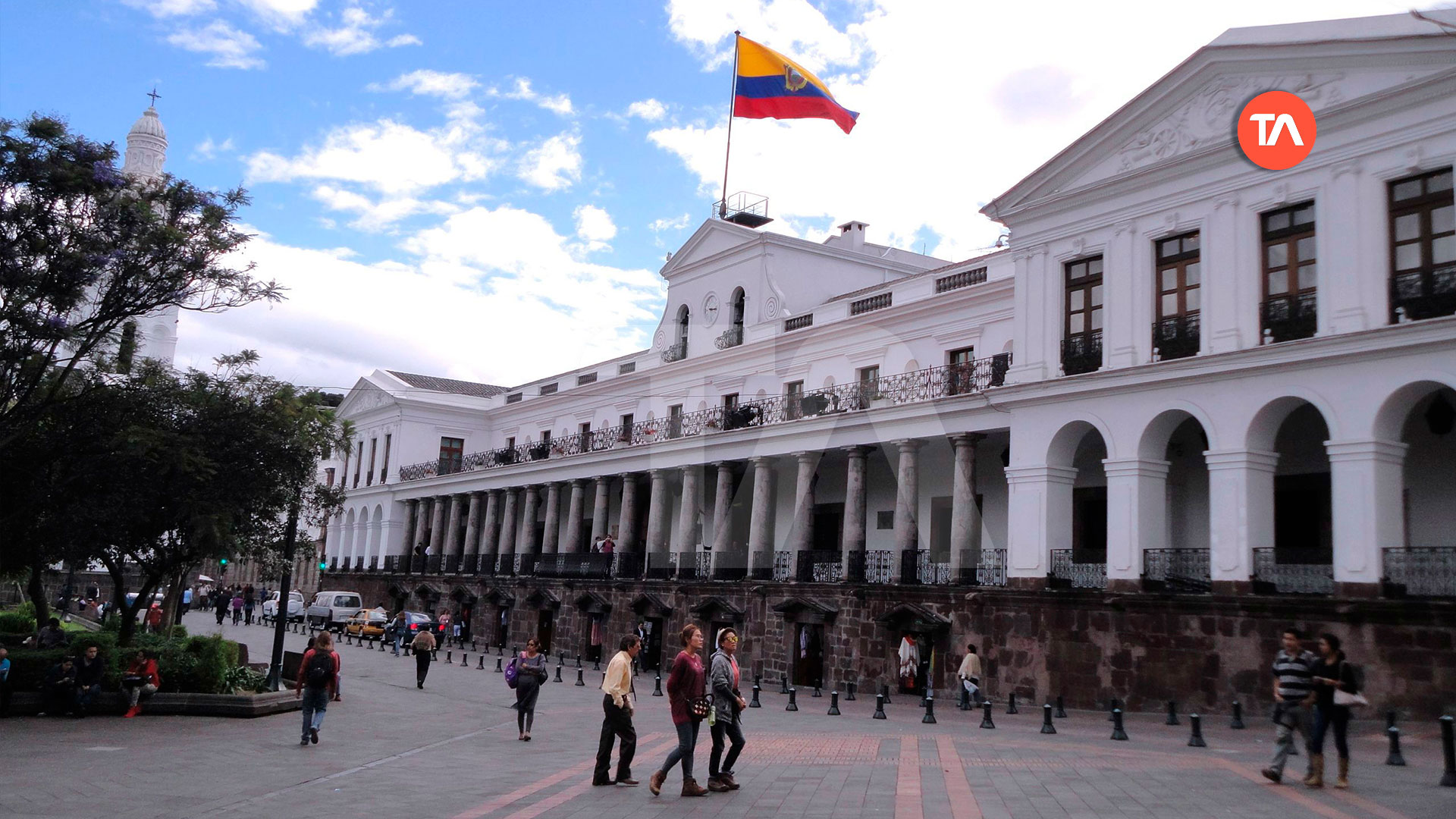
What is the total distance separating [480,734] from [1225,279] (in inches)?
615

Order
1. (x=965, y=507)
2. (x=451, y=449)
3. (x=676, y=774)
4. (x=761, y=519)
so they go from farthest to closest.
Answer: (x=451, y=449), (x=761, y=519), (x=965, y=507), (x=676, y=774)

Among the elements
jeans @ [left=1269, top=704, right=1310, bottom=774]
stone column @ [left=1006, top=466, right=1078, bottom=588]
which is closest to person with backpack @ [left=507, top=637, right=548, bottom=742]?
jeans @ [left=1269, top=704, right=1310, bottom=774]

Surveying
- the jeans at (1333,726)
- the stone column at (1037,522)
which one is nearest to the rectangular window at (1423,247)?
the stone column at (1037,522)

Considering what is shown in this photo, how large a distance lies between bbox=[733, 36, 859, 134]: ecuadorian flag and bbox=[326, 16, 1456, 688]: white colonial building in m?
4.72

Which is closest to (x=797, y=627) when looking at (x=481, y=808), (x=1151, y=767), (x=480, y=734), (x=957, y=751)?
(x=480, y=734)

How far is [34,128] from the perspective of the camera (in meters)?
17.5

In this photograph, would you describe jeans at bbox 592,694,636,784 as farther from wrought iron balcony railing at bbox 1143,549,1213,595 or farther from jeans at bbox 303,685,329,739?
wrought iron balcony railing at bbox 1143,549,1213,595

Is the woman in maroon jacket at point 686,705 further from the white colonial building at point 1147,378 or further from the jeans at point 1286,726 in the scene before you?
the white colonial building at point 1147,378

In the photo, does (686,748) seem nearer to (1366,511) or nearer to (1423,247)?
(1366,511)

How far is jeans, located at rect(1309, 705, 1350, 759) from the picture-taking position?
11180 millimetres

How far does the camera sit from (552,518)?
43469mm

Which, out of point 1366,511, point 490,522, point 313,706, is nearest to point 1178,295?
point 1366,511

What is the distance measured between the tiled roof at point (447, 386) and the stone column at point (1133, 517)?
40803 millimetres

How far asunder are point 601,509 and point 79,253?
2477cm
